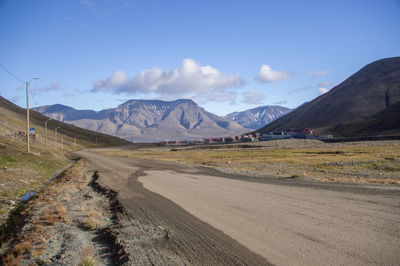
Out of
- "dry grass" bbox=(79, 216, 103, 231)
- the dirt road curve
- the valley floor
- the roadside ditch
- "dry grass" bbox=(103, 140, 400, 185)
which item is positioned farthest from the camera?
"dry grass" bbox=(103, 140, 400, 185)

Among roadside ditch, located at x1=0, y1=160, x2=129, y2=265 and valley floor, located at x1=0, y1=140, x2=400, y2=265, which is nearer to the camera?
valley floor, located at x1=0, y1=140, x2=400, y2=265

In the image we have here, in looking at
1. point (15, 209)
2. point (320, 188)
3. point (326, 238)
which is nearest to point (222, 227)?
point (326, 238)

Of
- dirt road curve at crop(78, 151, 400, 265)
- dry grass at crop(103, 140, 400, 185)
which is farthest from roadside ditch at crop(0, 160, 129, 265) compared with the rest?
dry grass at crop(103, 140, 400, 185)

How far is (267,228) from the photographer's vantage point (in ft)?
32.0

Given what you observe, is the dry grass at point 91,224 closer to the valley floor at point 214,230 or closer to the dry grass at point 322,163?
the valley floor at point 214,230

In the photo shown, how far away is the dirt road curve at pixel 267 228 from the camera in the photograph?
7.42 metres

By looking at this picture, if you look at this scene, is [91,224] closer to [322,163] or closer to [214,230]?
[214,230]

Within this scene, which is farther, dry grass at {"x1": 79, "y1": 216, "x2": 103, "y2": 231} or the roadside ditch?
dry grass at {"x1": 79, "y1": 216, "x2": 103, "y2": 231}

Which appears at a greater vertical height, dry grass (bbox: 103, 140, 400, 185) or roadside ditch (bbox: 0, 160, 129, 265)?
roadside ditch (bbox: 0, 160, 129, 265)

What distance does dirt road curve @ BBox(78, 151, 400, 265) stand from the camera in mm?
7418

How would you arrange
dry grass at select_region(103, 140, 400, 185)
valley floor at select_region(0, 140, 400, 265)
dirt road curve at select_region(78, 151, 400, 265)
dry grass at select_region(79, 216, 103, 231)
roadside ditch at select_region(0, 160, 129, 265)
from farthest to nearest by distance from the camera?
dry grass at select_region(103, 140, 400, 185), dry grass at select_region(79, 216, 103, 231), roadside ditch at select_region(0, 160, 129, 265), valley floor at select_region(0, 140, 400, 265), dirt road curve at select_region(78, 151, 400, 265)

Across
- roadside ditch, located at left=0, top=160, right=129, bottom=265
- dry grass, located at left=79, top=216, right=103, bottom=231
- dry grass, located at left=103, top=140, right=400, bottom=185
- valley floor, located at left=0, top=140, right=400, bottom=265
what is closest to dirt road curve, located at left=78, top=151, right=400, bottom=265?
valley floor, located at left=0, top=140, right=400, bottom=265

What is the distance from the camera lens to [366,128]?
167375 millimetres

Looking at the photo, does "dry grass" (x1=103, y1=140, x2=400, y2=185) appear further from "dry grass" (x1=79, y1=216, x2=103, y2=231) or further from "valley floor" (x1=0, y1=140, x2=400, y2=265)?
"dry grass" (x1=79, y1=216, x2=103, y2=231)
